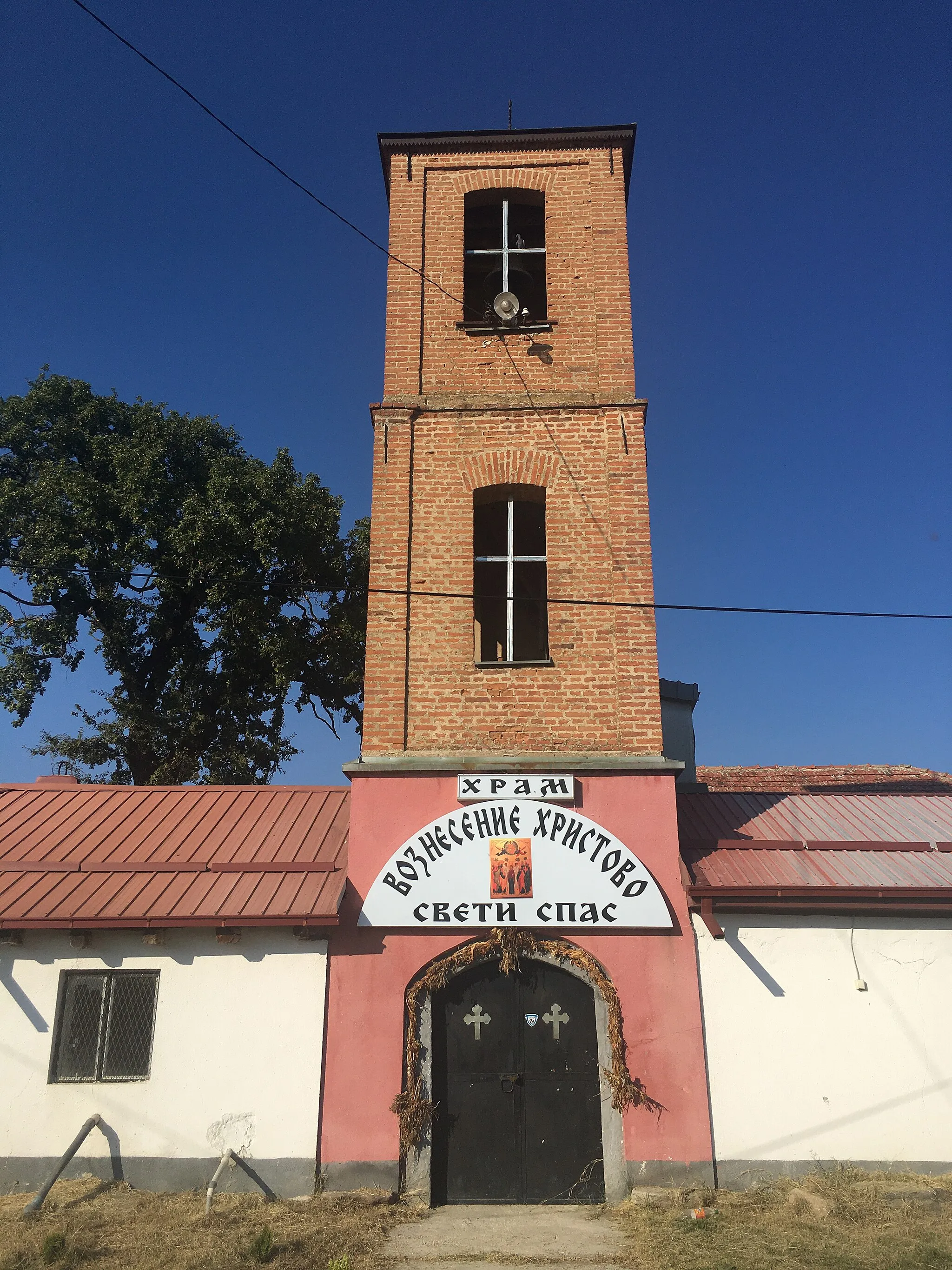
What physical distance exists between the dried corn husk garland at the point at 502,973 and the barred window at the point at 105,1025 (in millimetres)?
2501

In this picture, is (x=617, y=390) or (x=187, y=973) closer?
(x=187, y=973)

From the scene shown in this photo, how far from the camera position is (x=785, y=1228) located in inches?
289

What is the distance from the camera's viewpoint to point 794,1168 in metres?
8.31

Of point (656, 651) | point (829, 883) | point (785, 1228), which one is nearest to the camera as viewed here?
point (785, 1228)

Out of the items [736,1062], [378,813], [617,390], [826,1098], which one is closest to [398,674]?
[378,813]

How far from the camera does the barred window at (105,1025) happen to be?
8695 millimetres

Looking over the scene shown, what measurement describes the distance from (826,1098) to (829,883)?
6.36 ft

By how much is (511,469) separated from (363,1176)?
7323 mm

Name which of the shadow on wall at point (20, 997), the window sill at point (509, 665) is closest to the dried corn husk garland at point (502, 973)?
the window sill at point (509, 665)

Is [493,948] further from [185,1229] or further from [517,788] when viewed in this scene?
[185,1229]

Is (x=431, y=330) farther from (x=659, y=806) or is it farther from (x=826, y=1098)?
(x=826, y=1098)

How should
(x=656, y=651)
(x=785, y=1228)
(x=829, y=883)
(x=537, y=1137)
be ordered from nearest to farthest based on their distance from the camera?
(x=785, y=1228) → (x=537, y=1137) → (x=829, y=883) → (x=656, y=651)

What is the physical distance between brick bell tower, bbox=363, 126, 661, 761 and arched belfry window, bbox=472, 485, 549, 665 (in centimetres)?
4

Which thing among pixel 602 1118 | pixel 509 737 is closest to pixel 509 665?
pixel 509 737
